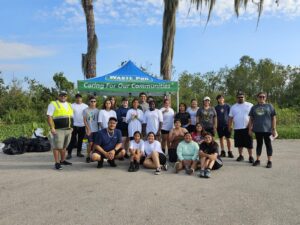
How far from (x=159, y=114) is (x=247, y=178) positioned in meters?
2.80

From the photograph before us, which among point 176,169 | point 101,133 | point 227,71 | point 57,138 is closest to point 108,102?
point 101,133

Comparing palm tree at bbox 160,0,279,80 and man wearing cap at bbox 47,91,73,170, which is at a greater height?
palm tree at bbox 160,0,279,80

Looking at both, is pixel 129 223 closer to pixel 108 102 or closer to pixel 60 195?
pixel 60 195

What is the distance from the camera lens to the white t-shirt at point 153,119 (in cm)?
855

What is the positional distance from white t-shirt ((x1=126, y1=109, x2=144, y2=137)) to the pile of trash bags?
11.6 feet

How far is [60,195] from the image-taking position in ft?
18.1

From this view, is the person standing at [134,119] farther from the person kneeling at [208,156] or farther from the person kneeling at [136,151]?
the person kneeling at [208,156]

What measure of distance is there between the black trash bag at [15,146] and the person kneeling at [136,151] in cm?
419

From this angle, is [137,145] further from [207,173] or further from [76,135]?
[76,135]

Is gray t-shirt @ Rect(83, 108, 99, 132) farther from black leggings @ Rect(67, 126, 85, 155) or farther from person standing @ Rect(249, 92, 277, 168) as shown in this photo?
person standing @ Rect(249, 92, 277, 168)

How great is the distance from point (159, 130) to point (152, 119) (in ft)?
1.25

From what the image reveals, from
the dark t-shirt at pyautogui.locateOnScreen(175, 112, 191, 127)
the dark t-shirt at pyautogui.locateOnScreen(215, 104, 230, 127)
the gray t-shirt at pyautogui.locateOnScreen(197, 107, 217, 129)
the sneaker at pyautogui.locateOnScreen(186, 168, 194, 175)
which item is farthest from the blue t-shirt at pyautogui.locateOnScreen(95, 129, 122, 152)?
the dark t-shirt at pyautogui.locateOnScreen(215, 104, 230, 127)

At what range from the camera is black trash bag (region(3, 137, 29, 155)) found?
400 inches

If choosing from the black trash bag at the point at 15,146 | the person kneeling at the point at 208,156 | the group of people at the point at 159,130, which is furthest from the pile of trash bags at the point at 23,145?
the person kneeling at the point at 208,156
